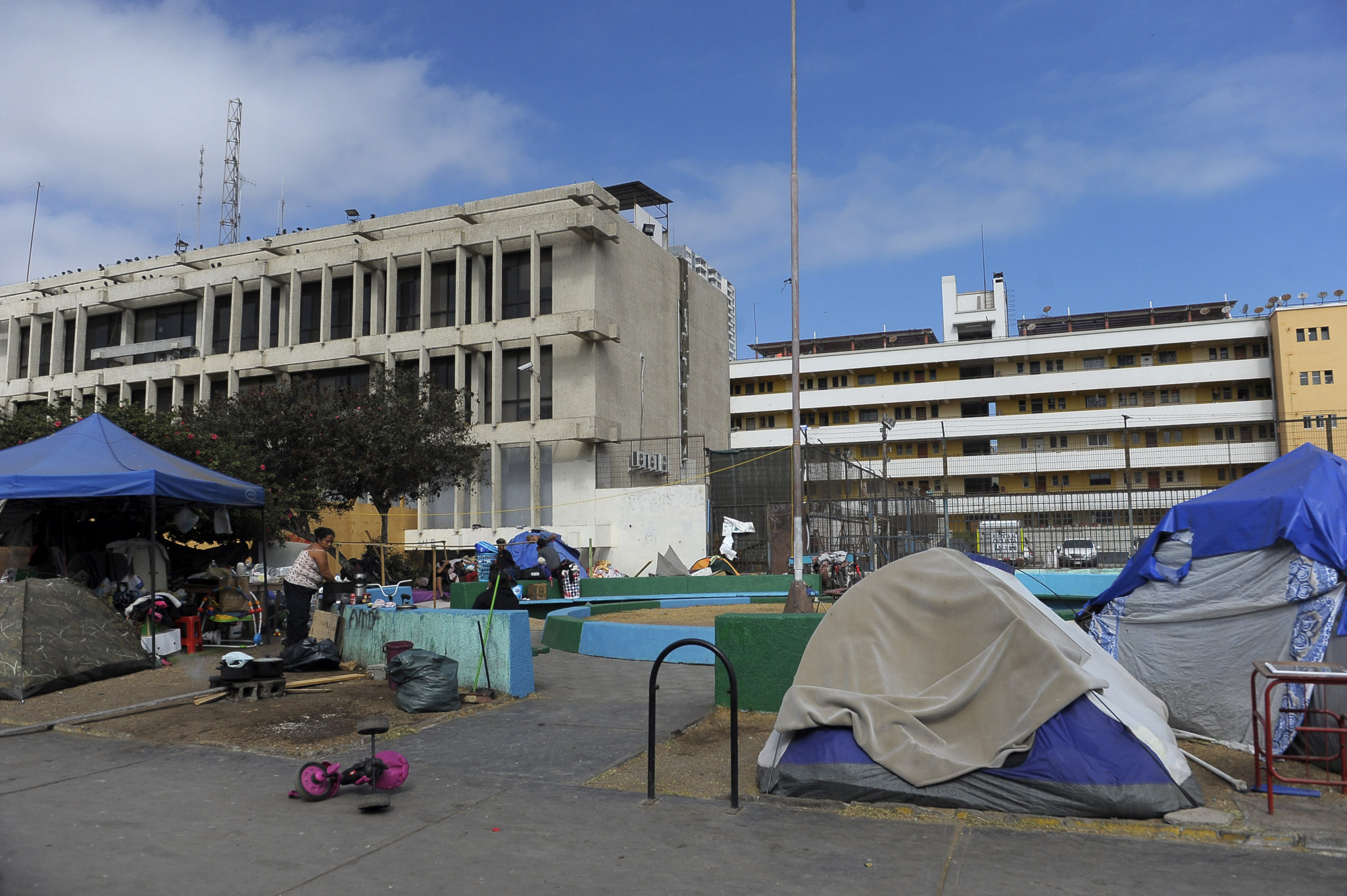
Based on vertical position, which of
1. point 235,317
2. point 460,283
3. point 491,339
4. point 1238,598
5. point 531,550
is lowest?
point 531,550

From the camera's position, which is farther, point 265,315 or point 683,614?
point 265,315

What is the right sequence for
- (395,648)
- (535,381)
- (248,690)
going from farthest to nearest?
1. (535,381)
2. (395,648)
3. (248,690)

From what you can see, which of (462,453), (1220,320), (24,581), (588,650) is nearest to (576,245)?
(462,453)

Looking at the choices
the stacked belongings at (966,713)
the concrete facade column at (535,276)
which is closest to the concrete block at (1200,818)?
the stacked belongings at (966,713)

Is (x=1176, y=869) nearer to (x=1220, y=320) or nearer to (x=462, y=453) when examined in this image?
(x=462, y=453)

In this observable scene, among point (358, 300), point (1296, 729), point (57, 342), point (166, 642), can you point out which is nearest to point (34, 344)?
point (57, 342)

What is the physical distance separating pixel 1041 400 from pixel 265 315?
50091 mm

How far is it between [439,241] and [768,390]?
38.6 meters

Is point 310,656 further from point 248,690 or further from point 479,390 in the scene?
point 479,390

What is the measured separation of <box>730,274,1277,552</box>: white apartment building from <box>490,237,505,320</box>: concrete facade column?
980 inches

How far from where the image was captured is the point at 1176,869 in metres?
4.98

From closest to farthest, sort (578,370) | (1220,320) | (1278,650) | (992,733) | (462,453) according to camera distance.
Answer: (992,733) → (1278,650) → (462,453) → (578,370) → (1220,320)

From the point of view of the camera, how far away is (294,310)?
1661 inches

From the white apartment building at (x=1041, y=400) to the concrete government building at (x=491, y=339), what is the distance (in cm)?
1816
